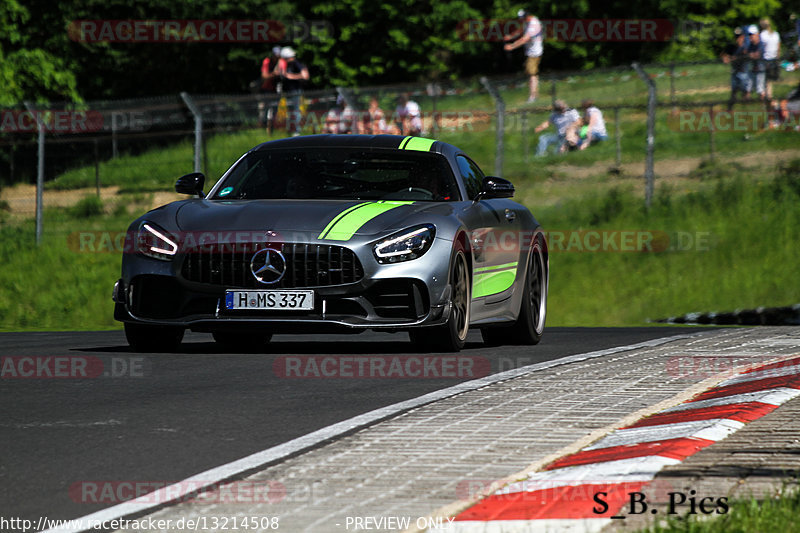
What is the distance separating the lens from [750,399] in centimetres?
739

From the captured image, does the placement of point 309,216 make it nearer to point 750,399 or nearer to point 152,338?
point 152,338

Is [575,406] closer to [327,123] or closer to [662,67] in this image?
[327,123]

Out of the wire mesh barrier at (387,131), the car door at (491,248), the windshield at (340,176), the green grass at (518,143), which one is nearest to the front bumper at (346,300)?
the car door at (491,248)

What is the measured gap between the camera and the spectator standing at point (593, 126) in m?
25.7

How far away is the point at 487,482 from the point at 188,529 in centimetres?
119

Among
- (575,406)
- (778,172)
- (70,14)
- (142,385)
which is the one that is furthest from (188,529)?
(70,14)

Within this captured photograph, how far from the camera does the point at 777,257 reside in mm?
21250

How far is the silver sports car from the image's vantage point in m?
9.77

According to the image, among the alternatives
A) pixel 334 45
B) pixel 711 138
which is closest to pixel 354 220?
pixel 711 138

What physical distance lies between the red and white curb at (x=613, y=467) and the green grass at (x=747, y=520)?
0.24 meters
